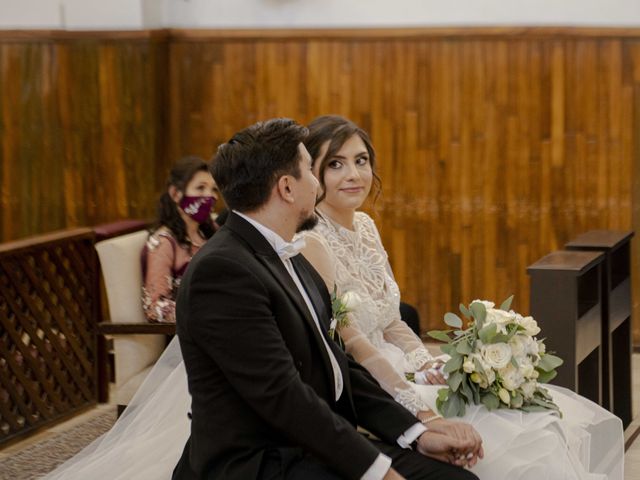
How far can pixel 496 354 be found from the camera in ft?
10.8

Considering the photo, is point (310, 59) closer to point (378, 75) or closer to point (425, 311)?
point (378, 75)

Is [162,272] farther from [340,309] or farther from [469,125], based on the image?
[469,125]

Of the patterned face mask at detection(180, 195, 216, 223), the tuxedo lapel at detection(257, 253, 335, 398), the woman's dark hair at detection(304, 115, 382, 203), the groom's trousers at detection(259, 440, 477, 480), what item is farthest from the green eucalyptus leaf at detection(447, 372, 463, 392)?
the patterned face mask at detection(180, 195, 216, 223)

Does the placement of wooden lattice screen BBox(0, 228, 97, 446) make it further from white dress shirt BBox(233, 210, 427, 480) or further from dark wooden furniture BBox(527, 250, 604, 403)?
white dress shirt BBox(233, 210, 427, 480)

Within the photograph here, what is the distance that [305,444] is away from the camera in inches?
109

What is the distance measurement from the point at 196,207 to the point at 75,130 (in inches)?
93.9

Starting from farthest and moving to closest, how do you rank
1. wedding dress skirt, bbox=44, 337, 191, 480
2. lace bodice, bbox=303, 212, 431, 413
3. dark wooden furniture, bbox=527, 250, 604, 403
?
dark wooden furniture, bbox=527, 250, 604, 403 → lace bodice, bbox=303, 212, 431, 413 → wedding dress skirt, bbox=44, 337, 191, 480

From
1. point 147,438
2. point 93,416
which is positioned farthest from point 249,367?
point 93,416

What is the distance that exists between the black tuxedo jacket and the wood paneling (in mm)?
4943

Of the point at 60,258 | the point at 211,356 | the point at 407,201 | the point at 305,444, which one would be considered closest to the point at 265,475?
the point at 305,444

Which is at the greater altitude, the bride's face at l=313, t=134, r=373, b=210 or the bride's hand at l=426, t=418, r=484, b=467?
the bride's face at l=313, t=134, r=373, b=210

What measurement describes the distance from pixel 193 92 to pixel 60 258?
92.7 inches

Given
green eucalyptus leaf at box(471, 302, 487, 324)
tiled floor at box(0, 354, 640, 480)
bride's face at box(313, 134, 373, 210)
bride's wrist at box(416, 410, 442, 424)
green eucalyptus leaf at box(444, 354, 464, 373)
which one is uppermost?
bride's face at box(313, 134, 373, 210)

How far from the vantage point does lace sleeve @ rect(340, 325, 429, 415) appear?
337 cm
